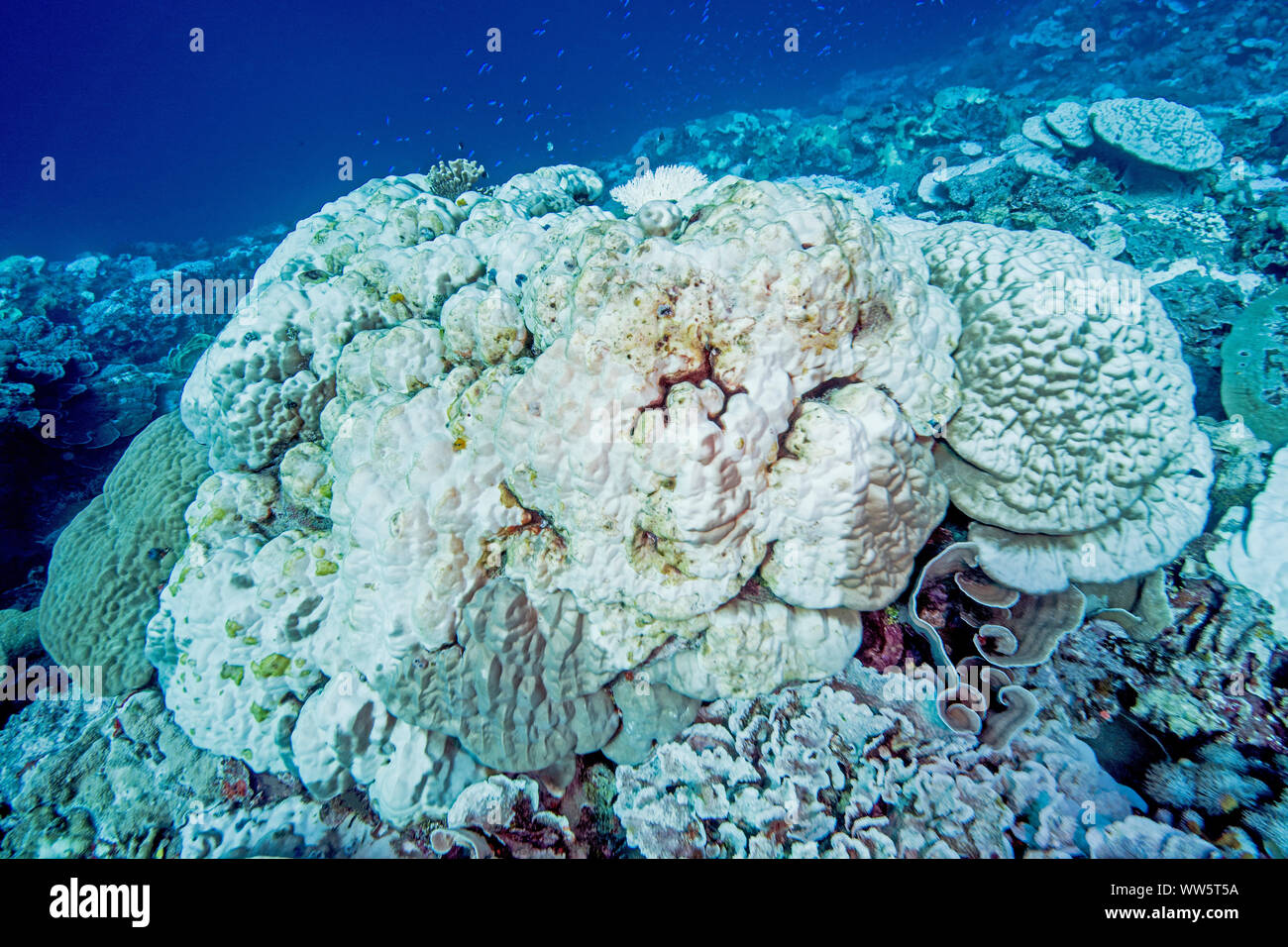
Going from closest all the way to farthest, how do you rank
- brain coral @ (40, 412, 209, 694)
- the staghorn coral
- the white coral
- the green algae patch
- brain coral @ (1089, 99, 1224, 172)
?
the green algae patch → brain coral @ (40, 412, 209, 694) → the white coral → the staghorn coral → brain coral @ (1089, 99, 1224, 172)

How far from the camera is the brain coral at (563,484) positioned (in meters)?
2.16

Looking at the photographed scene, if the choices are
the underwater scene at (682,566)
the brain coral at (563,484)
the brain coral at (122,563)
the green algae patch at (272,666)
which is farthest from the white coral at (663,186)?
the brain coral at (122,563)

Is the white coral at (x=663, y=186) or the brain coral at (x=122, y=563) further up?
the white coral at (x=663, y=186)

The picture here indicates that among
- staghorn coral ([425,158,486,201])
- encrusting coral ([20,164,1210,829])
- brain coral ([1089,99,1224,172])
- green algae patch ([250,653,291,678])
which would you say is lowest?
green algae patch ([250,653,291,678])

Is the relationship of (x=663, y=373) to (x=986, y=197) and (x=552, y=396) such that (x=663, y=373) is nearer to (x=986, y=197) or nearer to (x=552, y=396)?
(x=552, y=396)

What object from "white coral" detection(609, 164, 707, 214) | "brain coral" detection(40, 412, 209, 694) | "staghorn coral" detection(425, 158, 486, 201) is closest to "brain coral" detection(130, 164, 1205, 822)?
"brain coral" detection(40, 412, 209, 694)

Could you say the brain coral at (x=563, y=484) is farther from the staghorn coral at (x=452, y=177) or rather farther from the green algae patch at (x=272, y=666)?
the staghorn coral at (x=452, y=177)

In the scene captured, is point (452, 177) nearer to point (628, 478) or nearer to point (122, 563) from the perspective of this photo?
point (122, 563)

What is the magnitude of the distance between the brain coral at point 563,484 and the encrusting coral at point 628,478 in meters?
0.02

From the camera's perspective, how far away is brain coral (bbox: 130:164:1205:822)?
7.10 feet

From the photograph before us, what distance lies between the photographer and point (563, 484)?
229 centimetres

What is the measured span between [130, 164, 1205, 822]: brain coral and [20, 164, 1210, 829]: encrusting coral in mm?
15

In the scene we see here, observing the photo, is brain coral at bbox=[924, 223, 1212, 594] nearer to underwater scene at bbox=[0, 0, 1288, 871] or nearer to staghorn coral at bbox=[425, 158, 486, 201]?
Answer: underwater scene at bbox=[0, 0, 1288, 871]
